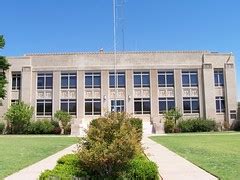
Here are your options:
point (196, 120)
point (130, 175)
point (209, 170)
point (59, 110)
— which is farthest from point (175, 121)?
point (130, 175)

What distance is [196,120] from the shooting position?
4884 centimetres

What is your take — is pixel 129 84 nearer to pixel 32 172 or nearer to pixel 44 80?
pixel 44 80

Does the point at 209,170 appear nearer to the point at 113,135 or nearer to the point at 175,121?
the point at 113,135

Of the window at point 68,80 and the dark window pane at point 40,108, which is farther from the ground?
the window at point 68,80

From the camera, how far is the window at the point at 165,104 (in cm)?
5150

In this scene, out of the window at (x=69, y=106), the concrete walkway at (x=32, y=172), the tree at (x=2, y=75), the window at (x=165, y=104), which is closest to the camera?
the concrete walkway at (x=32, y=172)

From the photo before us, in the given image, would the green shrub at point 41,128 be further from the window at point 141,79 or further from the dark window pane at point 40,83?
the window at point 141,79

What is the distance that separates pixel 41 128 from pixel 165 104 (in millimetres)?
16134

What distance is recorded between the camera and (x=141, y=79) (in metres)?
52.2

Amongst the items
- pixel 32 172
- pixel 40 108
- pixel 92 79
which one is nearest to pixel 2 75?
pixel 40 108

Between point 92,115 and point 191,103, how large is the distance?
13.0 m

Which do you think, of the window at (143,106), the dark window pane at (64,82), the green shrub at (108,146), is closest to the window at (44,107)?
the dark window pane at (64,82)

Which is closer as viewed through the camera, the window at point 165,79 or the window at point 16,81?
the window at point 165,79

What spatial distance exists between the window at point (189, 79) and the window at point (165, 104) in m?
2.73
